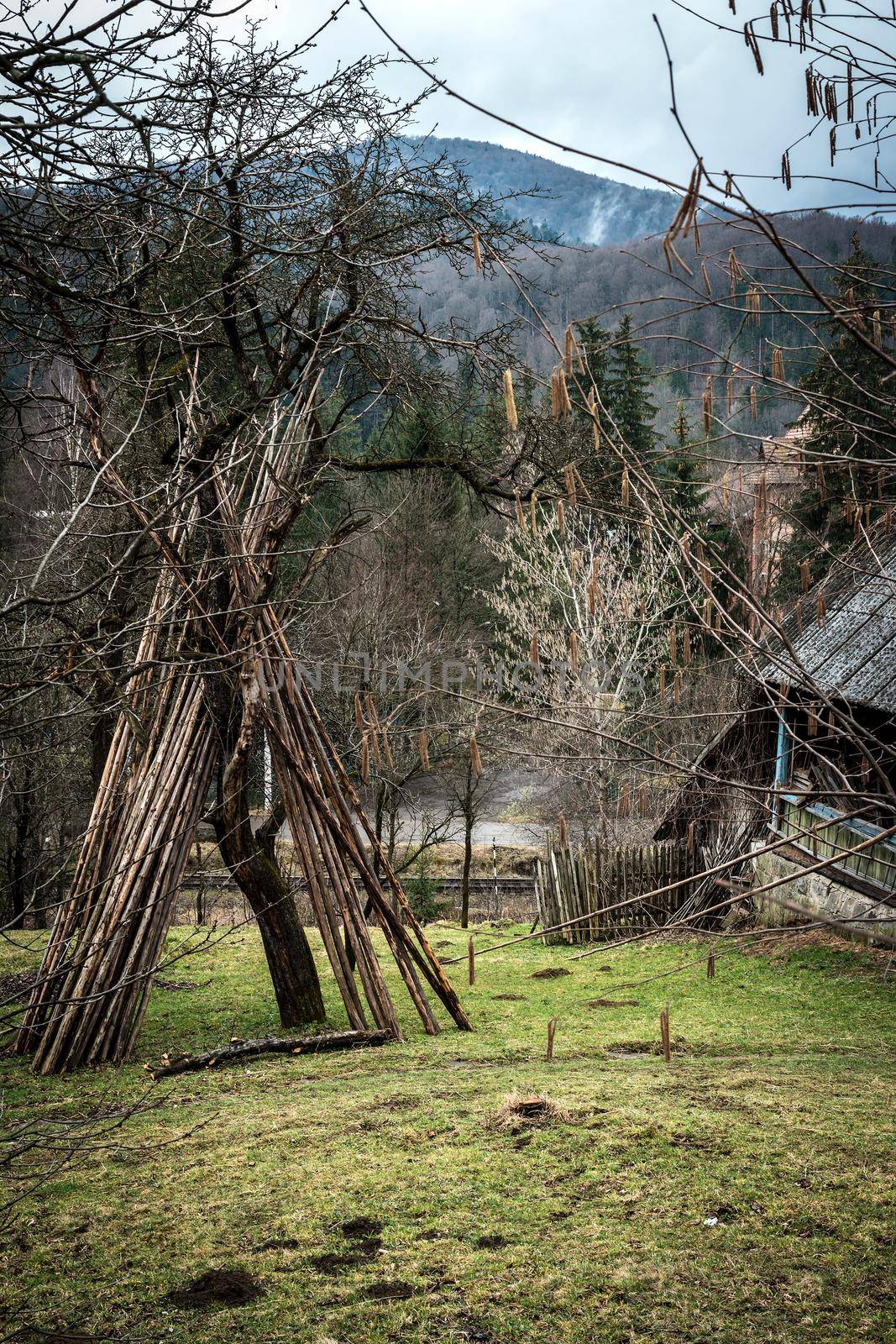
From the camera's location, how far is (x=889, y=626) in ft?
30.0

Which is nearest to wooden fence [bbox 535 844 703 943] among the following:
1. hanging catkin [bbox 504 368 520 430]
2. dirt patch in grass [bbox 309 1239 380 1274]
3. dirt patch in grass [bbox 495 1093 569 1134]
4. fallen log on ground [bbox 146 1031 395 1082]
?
fallen log on ground [bbox 146 1031 395 1082]

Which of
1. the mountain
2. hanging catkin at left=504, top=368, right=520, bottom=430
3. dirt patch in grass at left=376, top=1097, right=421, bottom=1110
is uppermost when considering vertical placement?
the mountain

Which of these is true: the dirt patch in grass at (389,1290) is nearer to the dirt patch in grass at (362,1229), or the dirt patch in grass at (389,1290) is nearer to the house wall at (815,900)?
the dirt patch in grass at (362,1229)

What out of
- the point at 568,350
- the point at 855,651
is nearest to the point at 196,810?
the point at 568,350

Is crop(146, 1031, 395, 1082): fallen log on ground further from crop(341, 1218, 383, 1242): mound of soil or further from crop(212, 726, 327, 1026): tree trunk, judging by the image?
crop(341, 1218, 383, 1242): mound of soil

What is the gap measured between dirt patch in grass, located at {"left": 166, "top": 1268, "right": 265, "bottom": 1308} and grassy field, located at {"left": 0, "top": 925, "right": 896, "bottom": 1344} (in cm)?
3

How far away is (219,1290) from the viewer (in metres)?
3.20

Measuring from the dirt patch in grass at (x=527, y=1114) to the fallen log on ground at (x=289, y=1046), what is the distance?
6.21 feet

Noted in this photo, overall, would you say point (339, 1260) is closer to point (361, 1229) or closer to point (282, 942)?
point (361, 1229)

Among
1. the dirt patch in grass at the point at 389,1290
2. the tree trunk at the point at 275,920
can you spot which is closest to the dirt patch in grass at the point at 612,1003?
the tree trunk at the point at 275,920

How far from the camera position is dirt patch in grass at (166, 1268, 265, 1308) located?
10.3 feet

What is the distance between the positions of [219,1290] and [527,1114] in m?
1.74

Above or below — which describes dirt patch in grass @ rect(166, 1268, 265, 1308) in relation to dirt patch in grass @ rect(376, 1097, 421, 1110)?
above

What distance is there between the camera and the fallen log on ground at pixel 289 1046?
5.97 meters
